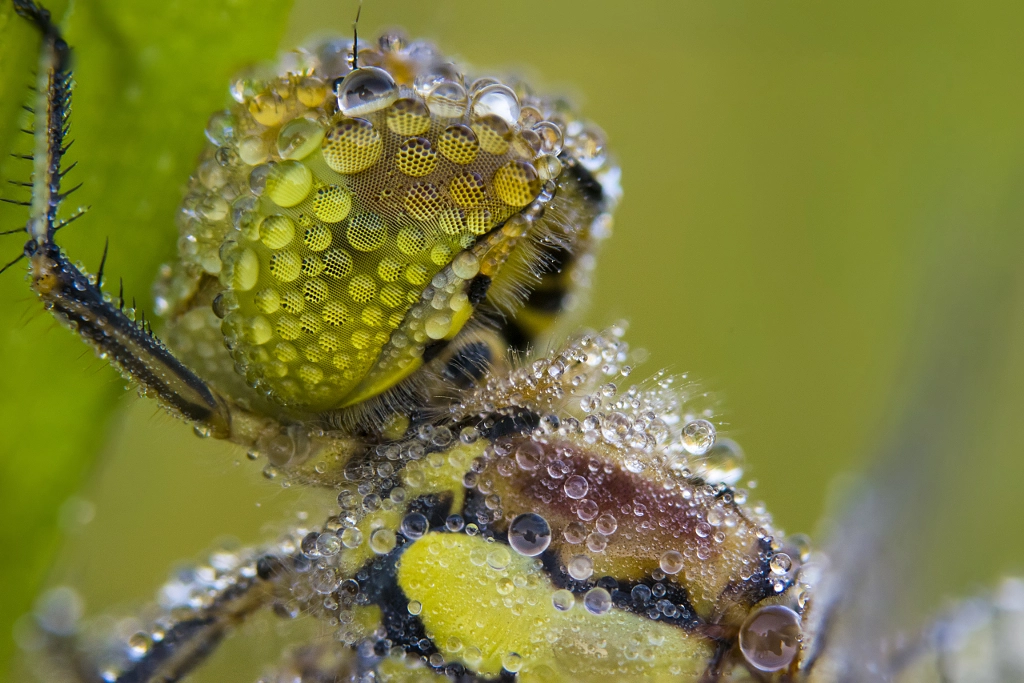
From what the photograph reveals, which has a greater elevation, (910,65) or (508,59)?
(910,65)

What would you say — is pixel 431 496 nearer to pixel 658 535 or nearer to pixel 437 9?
pixel 658 535

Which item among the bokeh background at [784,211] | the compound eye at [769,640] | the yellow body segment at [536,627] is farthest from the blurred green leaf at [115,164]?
the bokeh background at [784,211]

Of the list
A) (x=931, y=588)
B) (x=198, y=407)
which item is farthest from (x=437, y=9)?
(x=931, y=588)

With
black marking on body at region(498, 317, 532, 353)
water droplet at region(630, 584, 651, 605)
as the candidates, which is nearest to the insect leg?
black marking on body at region(498, 317, 532, 353)

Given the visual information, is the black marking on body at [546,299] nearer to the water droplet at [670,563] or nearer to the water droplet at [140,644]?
the water droplet at [670,563]

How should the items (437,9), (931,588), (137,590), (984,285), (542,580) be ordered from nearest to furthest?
(542,580)
(931,588)
(437,9)
(984,285)
(137,590)

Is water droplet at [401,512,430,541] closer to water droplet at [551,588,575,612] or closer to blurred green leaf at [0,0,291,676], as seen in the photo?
water droplet at [551,588,575,612]

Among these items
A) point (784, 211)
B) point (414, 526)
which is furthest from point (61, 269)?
point (784, 211)
